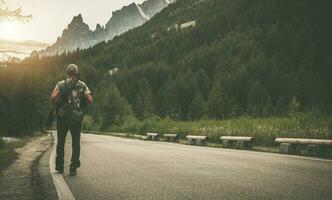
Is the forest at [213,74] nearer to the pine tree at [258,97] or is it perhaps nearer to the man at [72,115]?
the pine tree at [258,97]

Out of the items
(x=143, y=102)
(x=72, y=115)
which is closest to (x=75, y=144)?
(x=72, y=115)

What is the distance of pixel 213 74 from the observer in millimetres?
135250

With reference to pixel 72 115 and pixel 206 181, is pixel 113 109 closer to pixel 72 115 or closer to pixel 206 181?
pixel 72 115

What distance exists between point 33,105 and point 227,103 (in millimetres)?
49203

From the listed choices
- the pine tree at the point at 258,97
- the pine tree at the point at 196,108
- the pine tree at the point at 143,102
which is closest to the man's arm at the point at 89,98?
the pine tree at the point at 258,97

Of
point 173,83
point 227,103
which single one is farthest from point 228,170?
point 173,83

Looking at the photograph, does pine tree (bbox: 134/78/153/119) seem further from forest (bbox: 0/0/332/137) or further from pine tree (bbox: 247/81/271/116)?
pine tree (bbox: 247/81/271/116)

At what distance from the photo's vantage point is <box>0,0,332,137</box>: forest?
65562 millimetres

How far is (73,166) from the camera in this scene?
340 inches

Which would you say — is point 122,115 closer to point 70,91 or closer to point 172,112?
point 172,112

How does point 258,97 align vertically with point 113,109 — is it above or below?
above

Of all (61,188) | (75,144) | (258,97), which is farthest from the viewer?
(258,97)

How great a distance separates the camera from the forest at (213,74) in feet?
215

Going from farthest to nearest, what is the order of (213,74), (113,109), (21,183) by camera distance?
(213,74), (113,109), (21,183)
